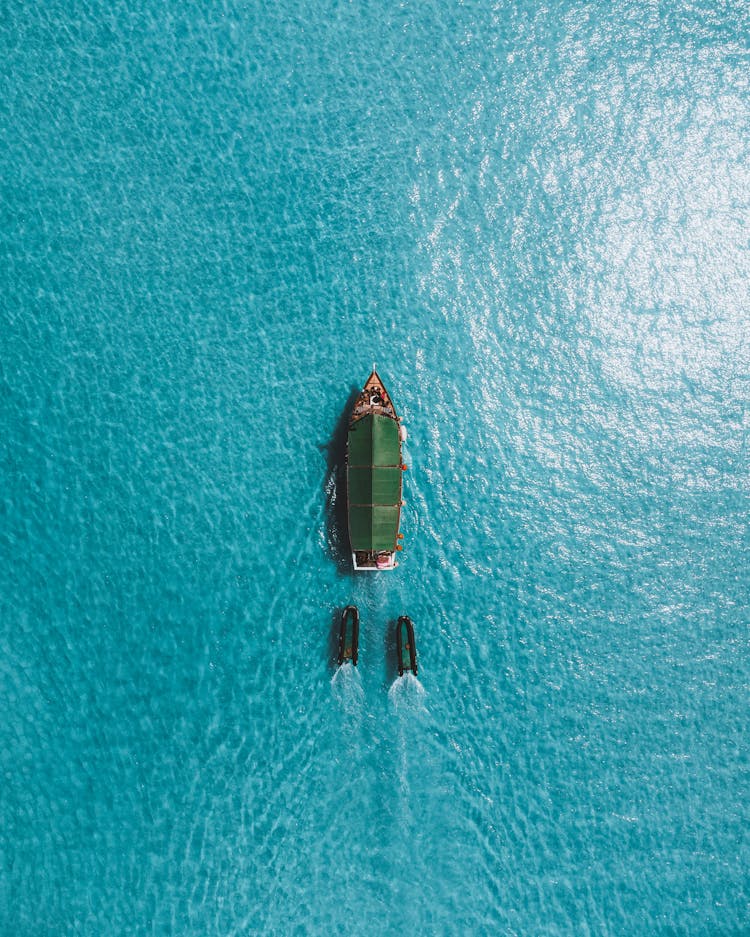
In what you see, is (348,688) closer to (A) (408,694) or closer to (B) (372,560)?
(A) (408,694)

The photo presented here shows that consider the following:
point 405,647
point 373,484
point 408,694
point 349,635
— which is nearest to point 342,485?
point 373,484

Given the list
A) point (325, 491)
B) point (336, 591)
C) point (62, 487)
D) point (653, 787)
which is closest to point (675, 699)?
point (653, 787)

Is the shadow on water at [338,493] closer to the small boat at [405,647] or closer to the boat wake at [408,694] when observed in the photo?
the small boat at [405,647]

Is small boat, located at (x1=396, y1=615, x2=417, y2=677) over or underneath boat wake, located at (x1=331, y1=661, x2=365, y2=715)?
over

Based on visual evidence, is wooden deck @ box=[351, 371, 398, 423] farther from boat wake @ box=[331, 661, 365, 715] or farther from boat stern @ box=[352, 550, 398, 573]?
boat wake @ box=[331, 661, 365, 715]

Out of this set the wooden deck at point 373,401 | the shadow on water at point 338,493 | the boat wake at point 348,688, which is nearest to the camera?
the wooden deck at point 373,401

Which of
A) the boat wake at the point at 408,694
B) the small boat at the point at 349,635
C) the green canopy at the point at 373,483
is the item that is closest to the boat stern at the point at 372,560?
the green canopy at the point at 373,483

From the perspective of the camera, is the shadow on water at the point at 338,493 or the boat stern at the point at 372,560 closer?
the boat stern at the point at 372,560

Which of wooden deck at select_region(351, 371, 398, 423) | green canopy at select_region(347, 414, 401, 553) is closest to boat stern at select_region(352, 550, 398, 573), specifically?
green canopy at select_region(347, 414, 401, 553)

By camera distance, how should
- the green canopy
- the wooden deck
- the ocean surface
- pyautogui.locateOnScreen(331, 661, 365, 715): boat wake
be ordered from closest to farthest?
1. the green canopy
2. the ocean surface
3. the wooden deck
4. pyautogui.locateOnScreen(331, 661, 365, 715): boat wake
